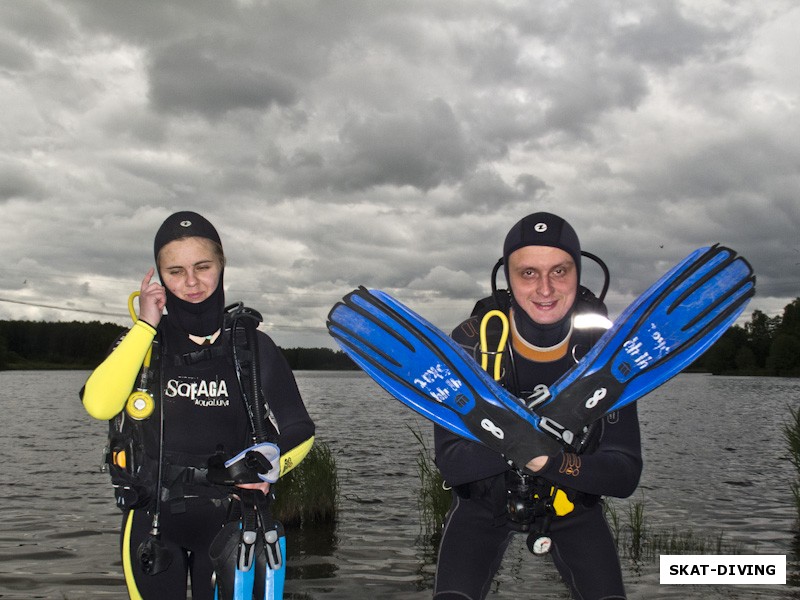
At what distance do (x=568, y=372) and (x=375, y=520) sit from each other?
32.6 ft

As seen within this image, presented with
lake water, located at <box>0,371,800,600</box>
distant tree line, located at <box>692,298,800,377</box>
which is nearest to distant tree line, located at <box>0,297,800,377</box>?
distant tree line, located at <box>692,298,800,377</box>

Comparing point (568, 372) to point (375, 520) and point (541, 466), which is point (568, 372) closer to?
point (541, 466)

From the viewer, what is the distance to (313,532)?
11750 millimetres

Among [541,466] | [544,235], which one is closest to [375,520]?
[541,466]

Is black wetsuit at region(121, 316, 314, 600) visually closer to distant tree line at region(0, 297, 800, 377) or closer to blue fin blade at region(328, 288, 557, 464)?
blue fin blade at region(328, 288, 557, 464)

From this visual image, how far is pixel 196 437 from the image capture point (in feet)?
13.2

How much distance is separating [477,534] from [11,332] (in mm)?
156467

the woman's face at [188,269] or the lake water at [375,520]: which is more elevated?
the woman's face at [188,269]

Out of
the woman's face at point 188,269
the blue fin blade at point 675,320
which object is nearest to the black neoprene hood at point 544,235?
the blue fin blade at point 675,320

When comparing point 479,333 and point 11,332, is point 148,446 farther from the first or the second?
point 11,332

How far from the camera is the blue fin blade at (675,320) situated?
4.00 m

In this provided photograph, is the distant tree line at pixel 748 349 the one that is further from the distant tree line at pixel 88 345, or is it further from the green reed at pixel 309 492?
the green reed at pixel 309 492

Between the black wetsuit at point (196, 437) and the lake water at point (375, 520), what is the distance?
4988 millimetres

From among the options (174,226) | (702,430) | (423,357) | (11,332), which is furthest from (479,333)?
(11,332)
